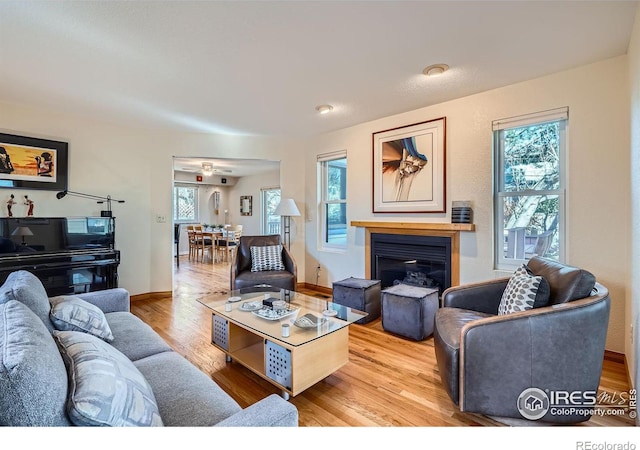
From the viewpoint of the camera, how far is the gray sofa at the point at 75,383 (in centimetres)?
74

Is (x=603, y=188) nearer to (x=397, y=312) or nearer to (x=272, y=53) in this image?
(x=397, y=312)

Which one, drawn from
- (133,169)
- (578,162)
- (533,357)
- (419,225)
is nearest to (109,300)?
(133,169)

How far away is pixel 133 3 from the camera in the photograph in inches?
69.2


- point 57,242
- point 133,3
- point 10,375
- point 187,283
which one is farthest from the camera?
point 187,283

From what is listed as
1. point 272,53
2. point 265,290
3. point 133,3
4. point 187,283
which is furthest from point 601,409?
point 187,283

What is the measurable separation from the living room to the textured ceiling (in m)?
0.05

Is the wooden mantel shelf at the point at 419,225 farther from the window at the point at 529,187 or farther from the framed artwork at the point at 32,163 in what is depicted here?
the framed artwork at the point at 32,163

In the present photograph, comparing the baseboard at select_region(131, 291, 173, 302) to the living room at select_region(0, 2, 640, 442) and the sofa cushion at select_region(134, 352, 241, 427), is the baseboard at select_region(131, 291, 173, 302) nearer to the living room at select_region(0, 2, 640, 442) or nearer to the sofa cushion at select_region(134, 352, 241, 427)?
the living room at select_region(0, 2, 640, 442)

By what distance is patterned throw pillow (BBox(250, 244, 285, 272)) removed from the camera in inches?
157

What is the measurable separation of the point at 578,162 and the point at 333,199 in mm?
2880

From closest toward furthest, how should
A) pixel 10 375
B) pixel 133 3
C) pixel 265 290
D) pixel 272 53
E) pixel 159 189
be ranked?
pixel 10 375 < pixel 133 3 < pixel 272 53 < pixel 265 290 < pixel 159 189

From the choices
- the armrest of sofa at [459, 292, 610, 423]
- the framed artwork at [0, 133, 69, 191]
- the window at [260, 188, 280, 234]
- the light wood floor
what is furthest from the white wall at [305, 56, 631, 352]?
the window at [260, 188, 280, 234]

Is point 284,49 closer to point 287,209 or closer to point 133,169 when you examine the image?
point 287,209

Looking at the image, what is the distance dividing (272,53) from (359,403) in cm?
251
